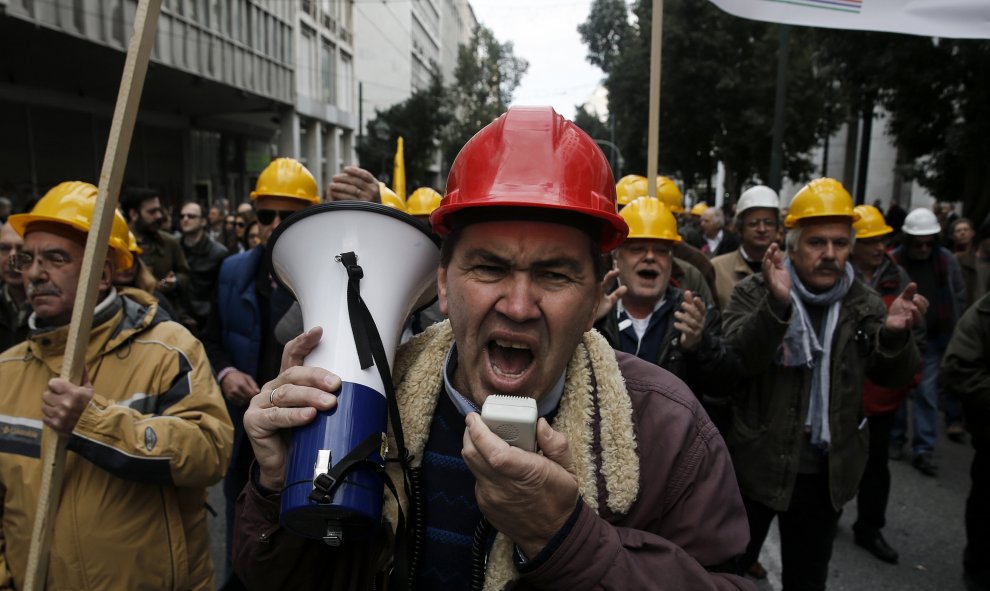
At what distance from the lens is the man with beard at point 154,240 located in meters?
6.04

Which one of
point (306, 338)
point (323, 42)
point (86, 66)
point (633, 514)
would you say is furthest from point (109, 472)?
point (323, 42)

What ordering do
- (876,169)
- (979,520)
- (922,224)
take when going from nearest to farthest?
(979,520) → (922,224) → (876,169)

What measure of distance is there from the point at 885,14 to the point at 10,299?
15.8 ft

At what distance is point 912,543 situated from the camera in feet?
14.4

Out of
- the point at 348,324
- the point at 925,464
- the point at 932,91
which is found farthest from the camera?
the point at 932,91

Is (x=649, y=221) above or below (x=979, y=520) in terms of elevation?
above

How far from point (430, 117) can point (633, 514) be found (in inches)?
1597

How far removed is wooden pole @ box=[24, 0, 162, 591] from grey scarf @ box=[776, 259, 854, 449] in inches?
106

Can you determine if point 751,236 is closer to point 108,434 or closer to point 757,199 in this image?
point 757,199

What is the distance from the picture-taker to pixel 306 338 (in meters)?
1.39

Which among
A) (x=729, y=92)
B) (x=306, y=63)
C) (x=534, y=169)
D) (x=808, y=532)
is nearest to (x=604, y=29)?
(x=306, y=63)

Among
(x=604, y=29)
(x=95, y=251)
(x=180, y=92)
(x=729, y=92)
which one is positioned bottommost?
(x=95, y=251)

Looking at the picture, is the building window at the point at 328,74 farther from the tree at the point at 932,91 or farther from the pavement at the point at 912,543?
the pavement at the point at 912,543

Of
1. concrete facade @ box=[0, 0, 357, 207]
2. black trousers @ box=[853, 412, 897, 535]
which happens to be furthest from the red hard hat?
concrete facade @ box=[0, 0, 357, 207]
